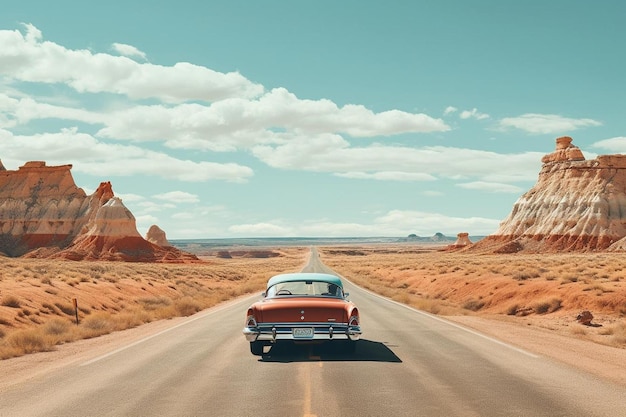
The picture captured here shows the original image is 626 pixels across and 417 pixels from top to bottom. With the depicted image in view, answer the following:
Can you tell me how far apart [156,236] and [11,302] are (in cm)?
10878

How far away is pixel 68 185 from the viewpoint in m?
122

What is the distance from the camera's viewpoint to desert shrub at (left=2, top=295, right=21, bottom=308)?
21.9 metres

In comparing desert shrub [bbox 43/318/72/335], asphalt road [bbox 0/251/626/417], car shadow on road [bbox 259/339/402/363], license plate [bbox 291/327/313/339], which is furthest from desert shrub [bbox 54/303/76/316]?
license plate [bbox 291/327/313/339]

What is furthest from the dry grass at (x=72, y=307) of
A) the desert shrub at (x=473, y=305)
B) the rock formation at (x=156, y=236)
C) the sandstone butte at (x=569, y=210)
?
the rock formation at (x=156, y=236)

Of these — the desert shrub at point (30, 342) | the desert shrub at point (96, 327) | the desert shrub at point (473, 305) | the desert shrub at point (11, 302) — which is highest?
the desert shrub at point (11, 302)

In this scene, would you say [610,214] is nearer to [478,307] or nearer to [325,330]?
[478,307]

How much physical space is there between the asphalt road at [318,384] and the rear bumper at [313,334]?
1.54 feet

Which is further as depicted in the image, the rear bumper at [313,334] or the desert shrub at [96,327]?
the desert shrub at [96,327]

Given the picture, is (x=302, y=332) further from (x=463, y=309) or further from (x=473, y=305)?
(x=473, y=305)

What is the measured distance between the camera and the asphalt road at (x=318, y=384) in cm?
814

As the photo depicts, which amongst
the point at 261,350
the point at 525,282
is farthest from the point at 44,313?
the point at 525,282

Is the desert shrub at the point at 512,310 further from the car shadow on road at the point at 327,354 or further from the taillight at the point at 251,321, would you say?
the taillight at the point at 251,321

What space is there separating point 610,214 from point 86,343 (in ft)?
367

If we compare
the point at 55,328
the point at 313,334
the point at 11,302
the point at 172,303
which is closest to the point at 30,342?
the point at 55,328
